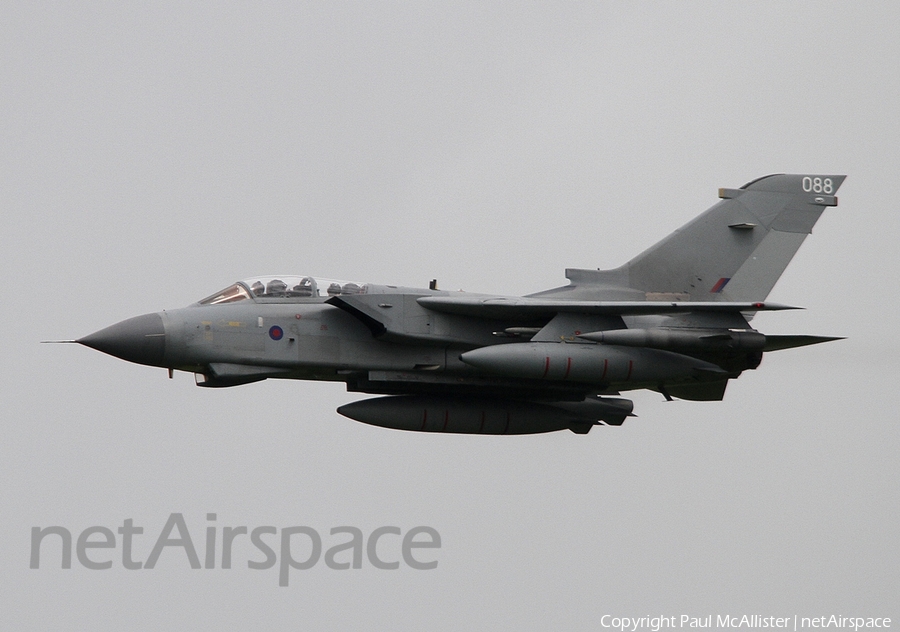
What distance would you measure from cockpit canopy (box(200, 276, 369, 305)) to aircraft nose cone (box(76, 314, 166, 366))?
106 centimetres

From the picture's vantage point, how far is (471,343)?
21391mm

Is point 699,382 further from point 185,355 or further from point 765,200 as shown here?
point 185,355

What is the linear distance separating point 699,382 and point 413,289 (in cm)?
517

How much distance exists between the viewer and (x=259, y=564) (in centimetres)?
2114

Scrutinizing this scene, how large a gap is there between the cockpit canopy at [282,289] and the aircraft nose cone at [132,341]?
1.06 metres

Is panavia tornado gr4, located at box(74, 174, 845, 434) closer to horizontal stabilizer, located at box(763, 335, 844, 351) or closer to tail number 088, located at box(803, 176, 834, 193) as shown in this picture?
horizontal stabilizer, located at box(763, 335, 844, 351)

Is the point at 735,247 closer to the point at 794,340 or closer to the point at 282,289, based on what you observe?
the point at 794,340

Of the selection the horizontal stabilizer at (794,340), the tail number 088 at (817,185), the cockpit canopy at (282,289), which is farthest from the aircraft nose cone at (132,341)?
the tail number 088 at (817,185)

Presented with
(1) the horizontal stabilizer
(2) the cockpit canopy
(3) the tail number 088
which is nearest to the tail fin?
(3) the tail number 088

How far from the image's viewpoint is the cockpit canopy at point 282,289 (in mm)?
20859

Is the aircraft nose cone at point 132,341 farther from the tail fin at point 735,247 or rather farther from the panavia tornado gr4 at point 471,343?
the tail fin at point 735,247

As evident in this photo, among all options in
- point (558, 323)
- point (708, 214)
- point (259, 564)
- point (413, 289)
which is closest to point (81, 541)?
point (259, 564)

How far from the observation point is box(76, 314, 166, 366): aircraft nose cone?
19984 millimetres

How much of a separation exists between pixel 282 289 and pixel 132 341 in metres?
2.45
